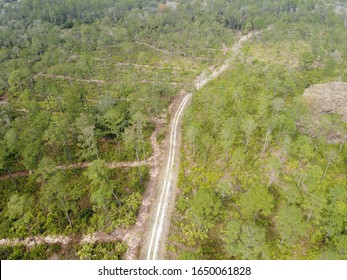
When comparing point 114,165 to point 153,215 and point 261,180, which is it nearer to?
point 153,215

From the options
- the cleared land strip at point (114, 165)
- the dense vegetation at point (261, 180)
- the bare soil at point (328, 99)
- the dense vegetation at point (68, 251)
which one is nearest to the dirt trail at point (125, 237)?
the dense vegetation at point (68, 251)

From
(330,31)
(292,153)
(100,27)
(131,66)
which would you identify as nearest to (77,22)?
(100,27)

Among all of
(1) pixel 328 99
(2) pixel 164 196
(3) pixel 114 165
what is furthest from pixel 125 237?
(1) pixel 328 99

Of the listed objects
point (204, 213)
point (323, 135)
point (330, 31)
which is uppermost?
point (330, 31)

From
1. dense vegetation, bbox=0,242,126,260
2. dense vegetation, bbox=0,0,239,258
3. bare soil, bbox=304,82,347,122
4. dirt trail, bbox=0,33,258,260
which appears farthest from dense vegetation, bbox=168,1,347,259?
dense vegetation, bbox=0,0,239,258

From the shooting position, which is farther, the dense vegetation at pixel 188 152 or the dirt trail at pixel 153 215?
the dirt trail at pixel 153 215

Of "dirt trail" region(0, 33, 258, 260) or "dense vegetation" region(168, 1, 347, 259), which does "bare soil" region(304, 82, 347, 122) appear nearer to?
"dense vegetation" region(168, 1, 347, 259)

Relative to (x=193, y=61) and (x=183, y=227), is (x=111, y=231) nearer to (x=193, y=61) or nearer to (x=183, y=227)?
(x=183, y=227)

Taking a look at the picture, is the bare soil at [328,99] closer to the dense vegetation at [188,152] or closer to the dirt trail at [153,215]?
the dense vegetation at [188,152]
